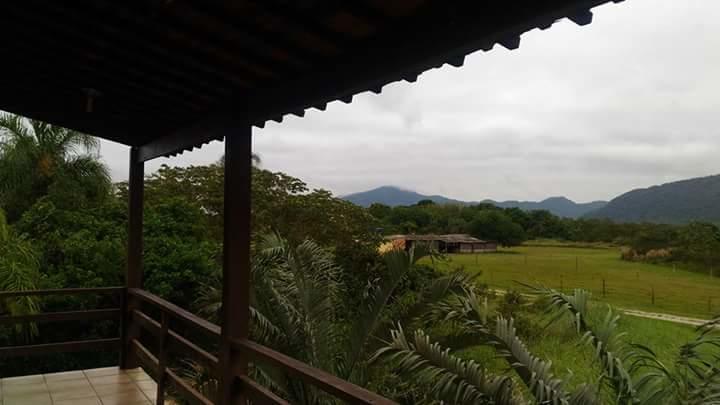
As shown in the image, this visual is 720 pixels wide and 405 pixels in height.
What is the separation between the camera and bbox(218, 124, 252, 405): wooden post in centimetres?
272

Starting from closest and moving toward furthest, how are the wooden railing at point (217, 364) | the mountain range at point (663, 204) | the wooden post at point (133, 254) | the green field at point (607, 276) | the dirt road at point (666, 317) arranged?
the wooden railing at point (217, 364), the wooden post at point (133, 254), the green field at point (607, 276), the dirt road at point (666, 317), the mountain range at point (663, 204)

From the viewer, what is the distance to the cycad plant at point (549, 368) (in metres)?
2.82

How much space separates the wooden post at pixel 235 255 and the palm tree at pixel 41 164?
26.2ft

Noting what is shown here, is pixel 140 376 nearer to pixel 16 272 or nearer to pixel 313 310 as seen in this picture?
pixel 313 310

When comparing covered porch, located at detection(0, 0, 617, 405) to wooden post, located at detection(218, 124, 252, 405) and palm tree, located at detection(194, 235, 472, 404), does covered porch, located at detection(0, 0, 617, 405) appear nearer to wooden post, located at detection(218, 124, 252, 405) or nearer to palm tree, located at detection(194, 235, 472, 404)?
wooden post, located at detection(218, 124, 252, 405)

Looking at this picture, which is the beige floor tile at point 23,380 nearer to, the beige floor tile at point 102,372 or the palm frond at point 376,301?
the beige floor tile at point 102,372

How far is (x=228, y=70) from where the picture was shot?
2385 mm

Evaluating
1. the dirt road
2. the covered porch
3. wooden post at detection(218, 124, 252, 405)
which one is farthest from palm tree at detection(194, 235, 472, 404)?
the dirt road

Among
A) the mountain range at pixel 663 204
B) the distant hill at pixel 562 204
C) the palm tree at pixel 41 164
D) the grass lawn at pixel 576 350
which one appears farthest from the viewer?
the distant hill at pixel 562 204

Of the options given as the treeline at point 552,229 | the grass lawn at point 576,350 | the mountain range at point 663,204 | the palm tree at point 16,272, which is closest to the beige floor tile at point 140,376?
the palm tree at point 16,272

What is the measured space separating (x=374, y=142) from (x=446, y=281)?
2049 centimetres

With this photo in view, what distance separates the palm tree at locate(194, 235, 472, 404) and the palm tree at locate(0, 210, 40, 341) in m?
2.47

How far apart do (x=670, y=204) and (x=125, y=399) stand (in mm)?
13927

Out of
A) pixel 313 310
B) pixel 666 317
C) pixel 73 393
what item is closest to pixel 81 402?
pixel 73 393
